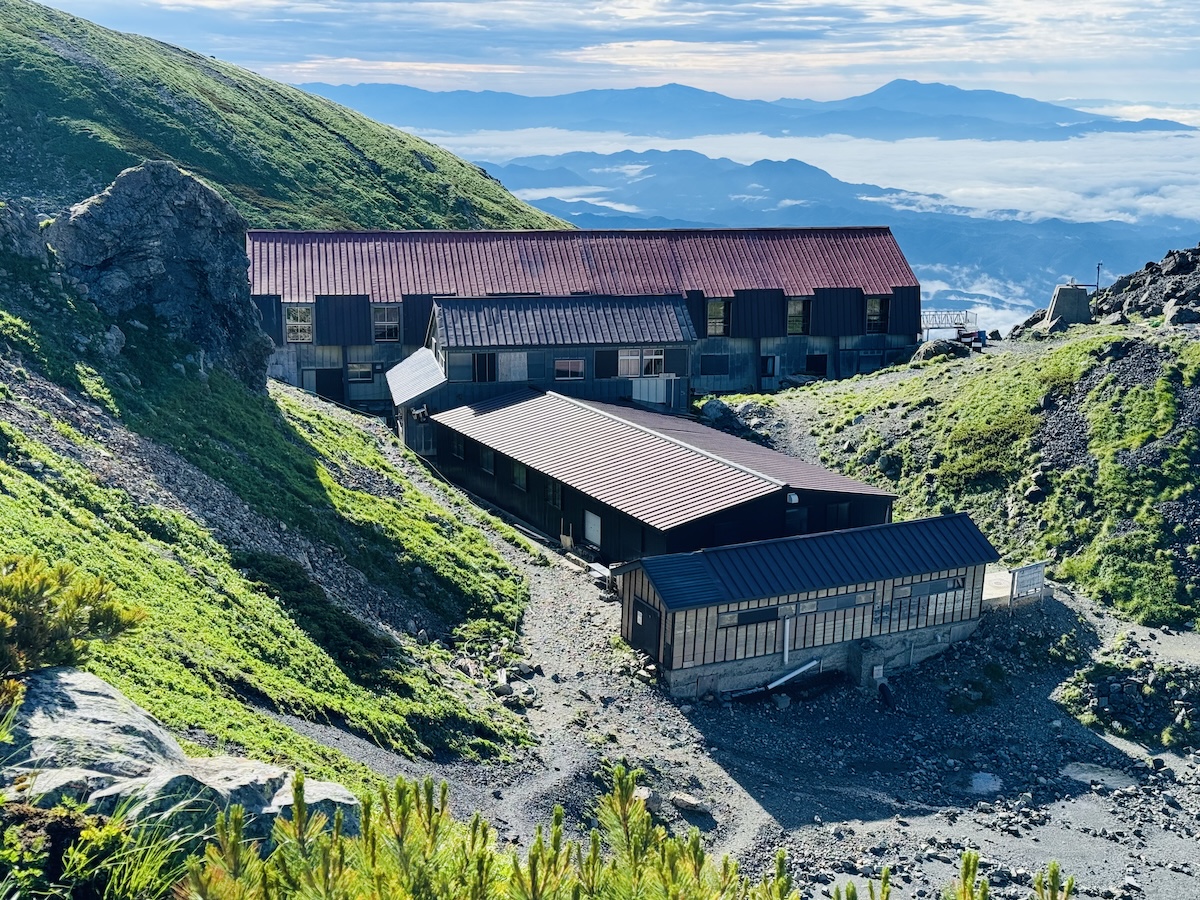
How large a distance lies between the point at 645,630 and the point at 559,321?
24.0 metres

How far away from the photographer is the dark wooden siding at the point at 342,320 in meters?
63.5

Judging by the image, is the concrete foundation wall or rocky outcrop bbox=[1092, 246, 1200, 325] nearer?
the concrete foundation wall

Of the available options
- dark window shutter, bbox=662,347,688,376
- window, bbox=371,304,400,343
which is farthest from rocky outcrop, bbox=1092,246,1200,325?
Result: window, bbox=371,304,400,343

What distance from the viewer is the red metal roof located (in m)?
65.8

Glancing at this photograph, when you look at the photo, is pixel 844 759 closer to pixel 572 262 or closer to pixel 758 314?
pixel 758 314

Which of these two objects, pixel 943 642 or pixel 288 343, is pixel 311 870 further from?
pixel 288 343

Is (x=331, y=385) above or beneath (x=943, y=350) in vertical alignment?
beneath

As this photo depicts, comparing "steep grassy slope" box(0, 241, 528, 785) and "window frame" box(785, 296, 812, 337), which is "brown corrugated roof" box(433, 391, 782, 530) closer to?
"steep grassy slope" box(0, 241, 528, 785)

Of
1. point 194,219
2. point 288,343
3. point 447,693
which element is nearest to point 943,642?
point 447,693

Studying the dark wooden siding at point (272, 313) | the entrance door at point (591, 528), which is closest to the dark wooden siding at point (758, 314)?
the dark wooden siding at point (272, 313)

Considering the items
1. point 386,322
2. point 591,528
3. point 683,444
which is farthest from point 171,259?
point 386,322

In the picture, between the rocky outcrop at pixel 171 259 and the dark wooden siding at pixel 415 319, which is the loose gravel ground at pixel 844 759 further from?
the dark wooden siding at pixel 415 319

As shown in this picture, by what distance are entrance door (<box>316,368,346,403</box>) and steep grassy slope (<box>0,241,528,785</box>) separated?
596 inches

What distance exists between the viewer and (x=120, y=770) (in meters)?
15.6
